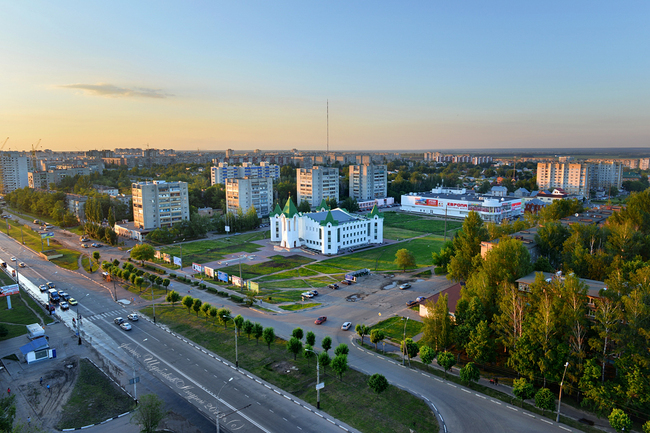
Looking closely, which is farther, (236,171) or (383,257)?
(236,171)

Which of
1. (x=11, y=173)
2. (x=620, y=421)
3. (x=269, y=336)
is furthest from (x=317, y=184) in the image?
(x=11, y=173)

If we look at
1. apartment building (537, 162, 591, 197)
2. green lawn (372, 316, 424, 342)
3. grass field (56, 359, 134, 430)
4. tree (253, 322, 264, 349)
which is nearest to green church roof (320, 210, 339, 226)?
green lawn (372, 316, 424, 342)

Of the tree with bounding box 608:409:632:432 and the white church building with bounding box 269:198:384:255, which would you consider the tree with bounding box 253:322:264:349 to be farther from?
the white church building with bounding box 269:198:384:255

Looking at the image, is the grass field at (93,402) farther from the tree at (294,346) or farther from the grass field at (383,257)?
the grass field at (383,257)

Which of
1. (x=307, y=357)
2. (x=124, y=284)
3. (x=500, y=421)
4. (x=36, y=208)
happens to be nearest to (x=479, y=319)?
(x=500, y=421)

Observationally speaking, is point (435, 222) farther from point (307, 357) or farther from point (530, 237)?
point (307, 357)

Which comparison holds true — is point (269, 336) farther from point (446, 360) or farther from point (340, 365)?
point (446, 360)
